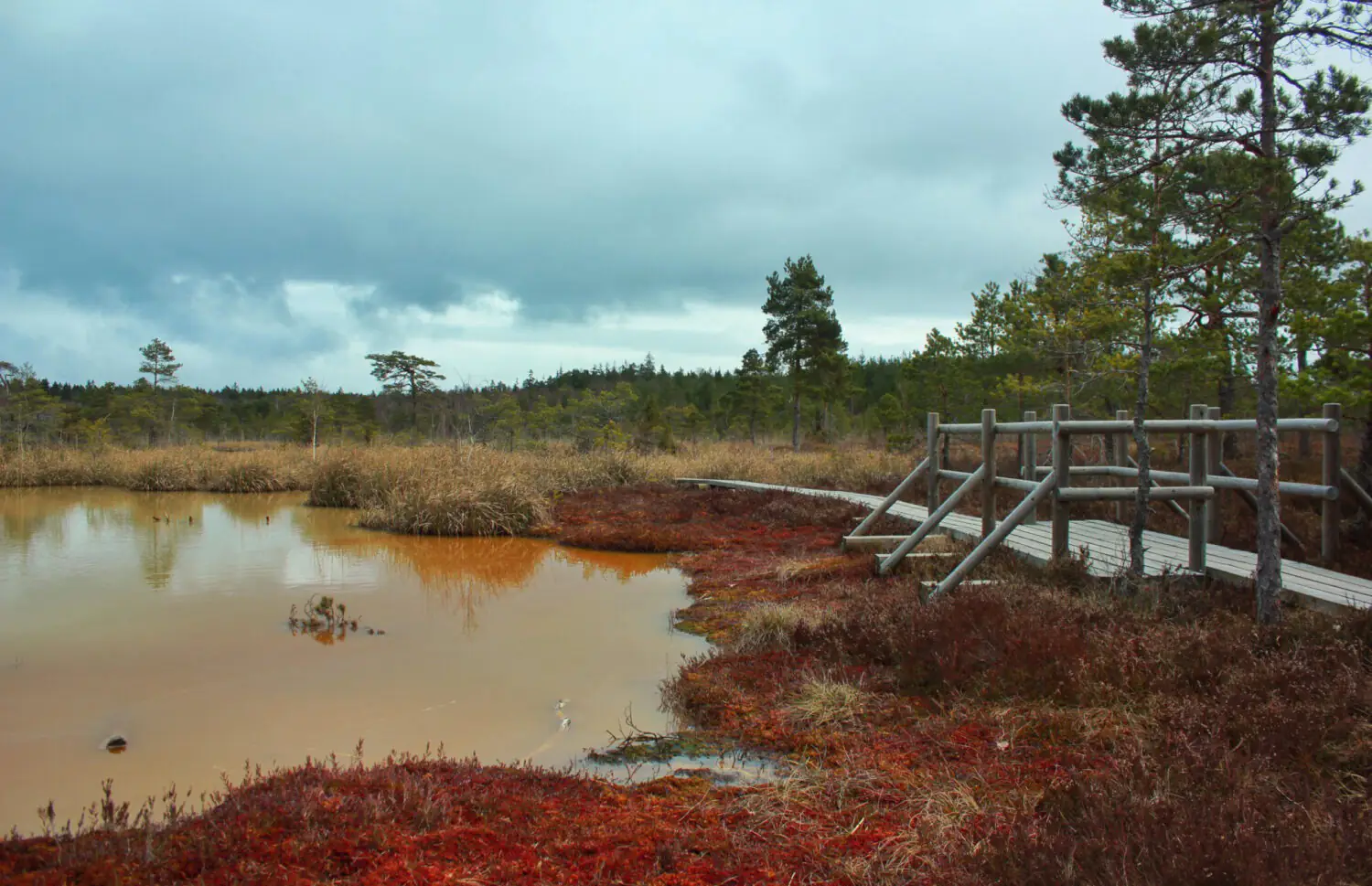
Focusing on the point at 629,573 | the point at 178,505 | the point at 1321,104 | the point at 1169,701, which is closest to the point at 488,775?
the point at 1169,701

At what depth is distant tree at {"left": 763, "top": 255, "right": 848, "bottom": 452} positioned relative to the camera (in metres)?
34.0

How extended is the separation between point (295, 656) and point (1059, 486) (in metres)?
6.41

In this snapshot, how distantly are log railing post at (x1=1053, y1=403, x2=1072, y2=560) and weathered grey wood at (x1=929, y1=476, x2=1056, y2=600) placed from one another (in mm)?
84

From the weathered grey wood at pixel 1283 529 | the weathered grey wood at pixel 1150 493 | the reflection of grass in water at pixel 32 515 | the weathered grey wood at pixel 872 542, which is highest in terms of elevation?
the weathered grey wood at pixel 1150 493

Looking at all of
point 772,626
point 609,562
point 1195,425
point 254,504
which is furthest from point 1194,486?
point 254,504

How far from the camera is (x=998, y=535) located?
A: 673 cm

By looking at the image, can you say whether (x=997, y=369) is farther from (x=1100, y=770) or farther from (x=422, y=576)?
(x=1100, y=770)

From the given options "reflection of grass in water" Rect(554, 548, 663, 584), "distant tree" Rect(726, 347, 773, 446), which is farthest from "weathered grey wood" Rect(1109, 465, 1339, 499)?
"distant tree" Rect(726, 347, 773, 446)

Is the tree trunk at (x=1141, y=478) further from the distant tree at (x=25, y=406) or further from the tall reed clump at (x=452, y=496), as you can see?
the distant tree at (x=25, y=406)

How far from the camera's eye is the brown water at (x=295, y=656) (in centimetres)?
473

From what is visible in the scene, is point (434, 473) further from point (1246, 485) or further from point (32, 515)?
point (1246, 485)

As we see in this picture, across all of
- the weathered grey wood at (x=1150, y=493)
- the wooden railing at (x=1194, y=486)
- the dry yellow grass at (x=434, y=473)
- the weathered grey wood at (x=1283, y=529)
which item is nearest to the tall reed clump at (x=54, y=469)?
the dry yellow grass at (x=434, y=473)

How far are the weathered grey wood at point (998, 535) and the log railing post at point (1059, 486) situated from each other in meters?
0.08

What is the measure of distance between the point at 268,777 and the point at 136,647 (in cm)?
407
